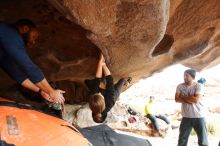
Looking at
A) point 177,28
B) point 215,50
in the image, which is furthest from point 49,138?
point 215,50

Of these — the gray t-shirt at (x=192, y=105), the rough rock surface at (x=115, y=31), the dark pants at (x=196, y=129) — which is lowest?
the dark pants at (x=196, y=129)

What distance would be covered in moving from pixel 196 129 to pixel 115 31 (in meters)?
2.23

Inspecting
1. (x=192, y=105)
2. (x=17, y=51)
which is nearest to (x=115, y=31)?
(x=17, y=51)

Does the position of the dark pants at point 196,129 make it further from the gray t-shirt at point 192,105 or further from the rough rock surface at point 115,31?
the rough rock surface at point 115,31

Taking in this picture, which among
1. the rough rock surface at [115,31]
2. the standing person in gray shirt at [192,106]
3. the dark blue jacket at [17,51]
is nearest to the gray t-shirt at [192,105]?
the standing person in gray shirt at [192,106]

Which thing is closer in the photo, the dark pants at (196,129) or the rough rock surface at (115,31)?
the rough rock surface at (115,31)

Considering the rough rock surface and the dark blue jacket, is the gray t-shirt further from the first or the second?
the dark blue jacket

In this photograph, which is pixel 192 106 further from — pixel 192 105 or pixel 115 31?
pixel 115 31

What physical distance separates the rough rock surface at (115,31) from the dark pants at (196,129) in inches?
45.0

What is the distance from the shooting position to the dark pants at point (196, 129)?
5.11 meters

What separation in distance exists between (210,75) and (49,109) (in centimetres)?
2119

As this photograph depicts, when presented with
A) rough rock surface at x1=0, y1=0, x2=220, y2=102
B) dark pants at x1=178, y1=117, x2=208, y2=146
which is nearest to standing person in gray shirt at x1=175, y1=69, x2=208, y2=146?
dark pants at x1=178, y1=117, x2=208, y2=146

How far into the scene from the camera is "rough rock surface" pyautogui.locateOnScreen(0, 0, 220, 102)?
353cm

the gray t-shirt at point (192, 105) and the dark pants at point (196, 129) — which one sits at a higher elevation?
the gray t-shirt at point (192, 105)
